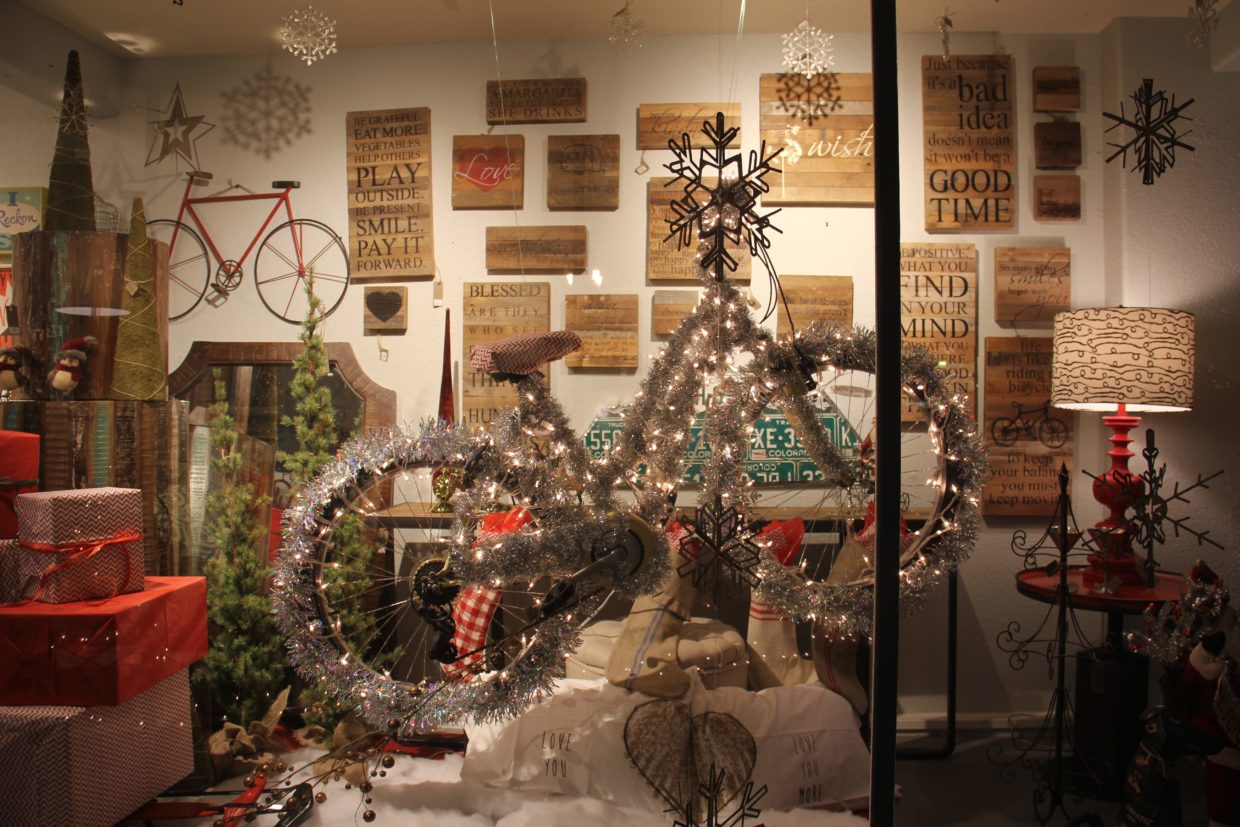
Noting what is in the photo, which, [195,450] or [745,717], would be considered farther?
[195,450]

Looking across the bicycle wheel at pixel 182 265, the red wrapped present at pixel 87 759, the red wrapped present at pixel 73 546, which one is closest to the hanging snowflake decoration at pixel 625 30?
the bicycle wheel at pixel 182 265

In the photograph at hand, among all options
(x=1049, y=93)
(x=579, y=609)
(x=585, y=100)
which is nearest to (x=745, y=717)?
(x=579, y=609)

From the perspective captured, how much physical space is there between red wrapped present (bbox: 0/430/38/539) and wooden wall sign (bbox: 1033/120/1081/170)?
2.11m

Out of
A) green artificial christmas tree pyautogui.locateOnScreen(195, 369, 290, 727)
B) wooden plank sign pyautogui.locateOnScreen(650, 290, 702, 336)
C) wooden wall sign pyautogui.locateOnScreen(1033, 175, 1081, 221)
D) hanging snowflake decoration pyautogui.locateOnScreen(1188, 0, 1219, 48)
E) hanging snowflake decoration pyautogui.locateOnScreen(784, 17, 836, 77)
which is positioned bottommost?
green artificial christmas tree pyautogui.locateOnScreen(195, 369, 290, 727)

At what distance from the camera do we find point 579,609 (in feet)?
4.85

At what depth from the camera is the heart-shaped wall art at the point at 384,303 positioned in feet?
5.07

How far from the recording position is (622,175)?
1466mm

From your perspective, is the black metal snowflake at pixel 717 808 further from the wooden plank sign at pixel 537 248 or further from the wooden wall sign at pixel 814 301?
the wooden plank sign at pixel 537 248

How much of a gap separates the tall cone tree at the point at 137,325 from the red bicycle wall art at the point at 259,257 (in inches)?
1.3

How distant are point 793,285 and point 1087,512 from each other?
30.9 inches

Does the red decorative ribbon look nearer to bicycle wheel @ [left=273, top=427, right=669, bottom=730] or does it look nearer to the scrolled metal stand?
bicycle wheel @ [left=273, top=427, right=669, bottom=730]

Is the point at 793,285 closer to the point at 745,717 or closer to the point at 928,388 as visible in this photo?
the point at 928,388

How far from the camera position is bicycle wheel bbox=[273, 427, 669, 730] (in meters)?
1.44

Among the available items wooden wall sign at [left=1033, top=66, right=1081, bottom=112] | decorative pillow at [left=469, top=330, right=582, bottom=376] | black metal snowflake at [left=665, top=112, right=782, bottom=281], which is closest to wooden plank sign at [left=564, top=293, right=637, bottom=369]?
decorative pillow at [left=469, top=330, right=582, bottom=376]
